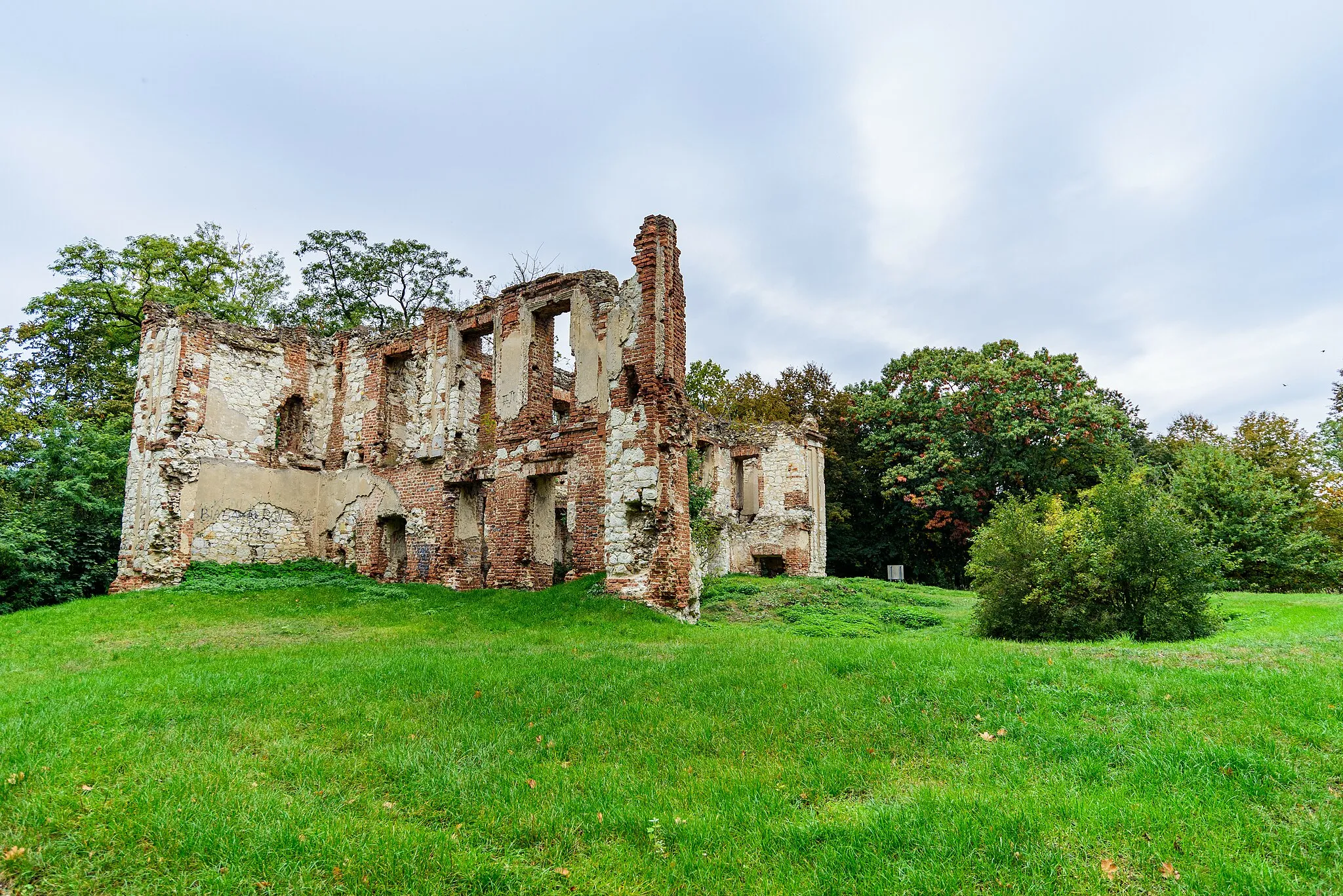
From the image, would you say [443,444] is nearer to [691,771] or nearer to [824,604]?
[824,604]

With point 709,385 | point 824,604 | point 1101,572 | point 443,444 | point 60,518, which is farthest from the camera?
point 709,385

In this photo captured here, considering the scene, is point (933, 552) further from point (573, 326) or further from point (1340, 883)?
point (1340, 883)

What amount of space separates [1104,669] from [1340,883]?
11.3ft

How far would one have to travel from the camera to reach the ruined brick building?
1376cm

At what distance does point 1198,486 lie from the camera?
20.6m

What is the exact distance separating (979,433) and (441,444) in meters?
22.5

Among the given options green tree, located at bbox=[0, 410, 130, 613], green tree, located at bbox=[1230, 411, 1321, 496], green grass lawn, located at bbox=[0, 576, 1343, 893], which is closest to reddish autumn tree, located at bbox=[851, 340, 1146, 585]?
green tree, located at bbox=[1230, 411, 1321, 496]

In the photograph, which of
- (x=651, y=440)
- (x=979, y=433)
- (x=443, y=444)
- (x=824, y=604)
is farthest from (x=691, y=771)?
(x=979, y=433)

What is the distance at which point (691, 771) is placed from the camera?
484cm

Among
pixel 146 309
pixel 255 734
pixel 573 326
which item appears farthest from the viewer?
pixel 146 309

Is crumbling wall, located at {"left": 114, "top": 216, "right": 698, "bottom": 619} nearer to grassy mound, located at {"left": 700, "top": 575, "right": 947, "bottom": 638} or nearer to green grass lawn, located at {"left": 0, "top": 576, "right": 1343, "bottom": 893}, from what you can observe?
grassy mound, located at {"left": 700, "top": 575, "right": 947, "bottom": 638}

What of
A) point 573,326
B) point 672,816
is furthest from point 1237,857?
point 573,326

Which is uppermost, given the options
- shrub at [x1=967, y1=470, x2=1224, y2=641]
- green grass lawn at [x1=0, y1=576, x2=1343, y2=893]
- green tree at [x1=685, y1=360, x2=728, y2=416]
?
green tree at [x1=685, y1=360, x2=728, y2=416]

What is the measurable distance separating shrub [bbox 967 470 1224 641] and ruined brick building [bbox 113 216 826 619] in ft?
18.1
